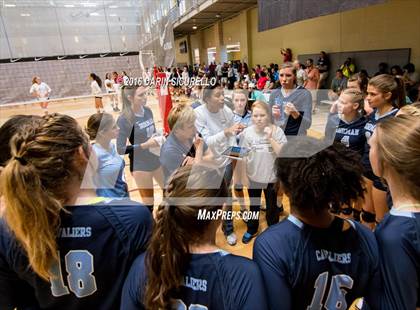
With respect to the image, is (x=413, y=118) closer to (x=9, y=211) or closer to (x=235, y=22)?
(x=9, y=211)

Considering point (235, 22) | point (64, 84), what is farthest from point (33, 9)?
point (235, 22)

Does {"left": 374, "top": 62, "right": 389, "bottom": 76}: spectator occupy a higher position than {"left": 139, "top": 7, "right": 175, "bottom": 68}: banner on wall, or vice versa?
{"left": 139, "top": 7, "right": 175, "bottom": 68}: banner on wall

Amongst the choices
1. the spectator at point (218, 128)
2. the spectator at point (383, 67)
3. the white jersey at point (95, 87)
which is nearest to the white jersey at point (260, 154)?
the spectator at point (218, 128)

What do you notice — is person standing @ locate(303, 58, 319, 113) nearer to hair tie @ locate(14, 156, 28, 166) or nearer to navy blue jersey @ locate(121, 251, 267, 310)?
navy blue jersey @ locate(121, 251, 267, 310)

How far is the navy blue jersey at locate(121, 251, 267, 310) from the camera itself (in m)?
0.82

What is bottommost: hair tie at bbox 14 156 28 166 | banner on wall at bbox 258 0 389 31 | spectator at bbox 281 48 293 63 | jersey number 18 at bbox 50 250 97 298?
jersey number 18 at bbox 50 250 97 298

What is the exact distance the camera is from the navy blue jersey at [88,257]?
37.0 inches

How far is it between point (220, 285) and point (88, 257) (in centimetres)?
49

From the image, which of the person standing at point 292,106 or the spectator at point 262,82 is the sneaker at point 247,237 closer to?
the person standing at point 292,106

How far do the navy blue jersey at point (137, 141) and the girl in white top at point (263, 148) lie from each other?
2.98 ft

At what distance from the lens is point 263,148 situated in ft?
8.01

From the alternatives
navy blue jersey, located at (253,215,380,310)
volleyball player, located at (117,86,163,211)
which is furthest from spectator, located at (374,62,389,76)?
navy blue jersey, located at (253,215,380,310)

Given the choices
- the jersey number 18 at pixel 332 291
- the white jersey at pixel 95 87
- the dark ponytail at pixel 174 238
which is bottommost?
the jersey number 18 at pixel 332 291

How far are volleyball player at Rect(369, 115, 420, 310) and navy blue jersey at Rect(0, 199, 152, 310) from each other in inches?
35.1
